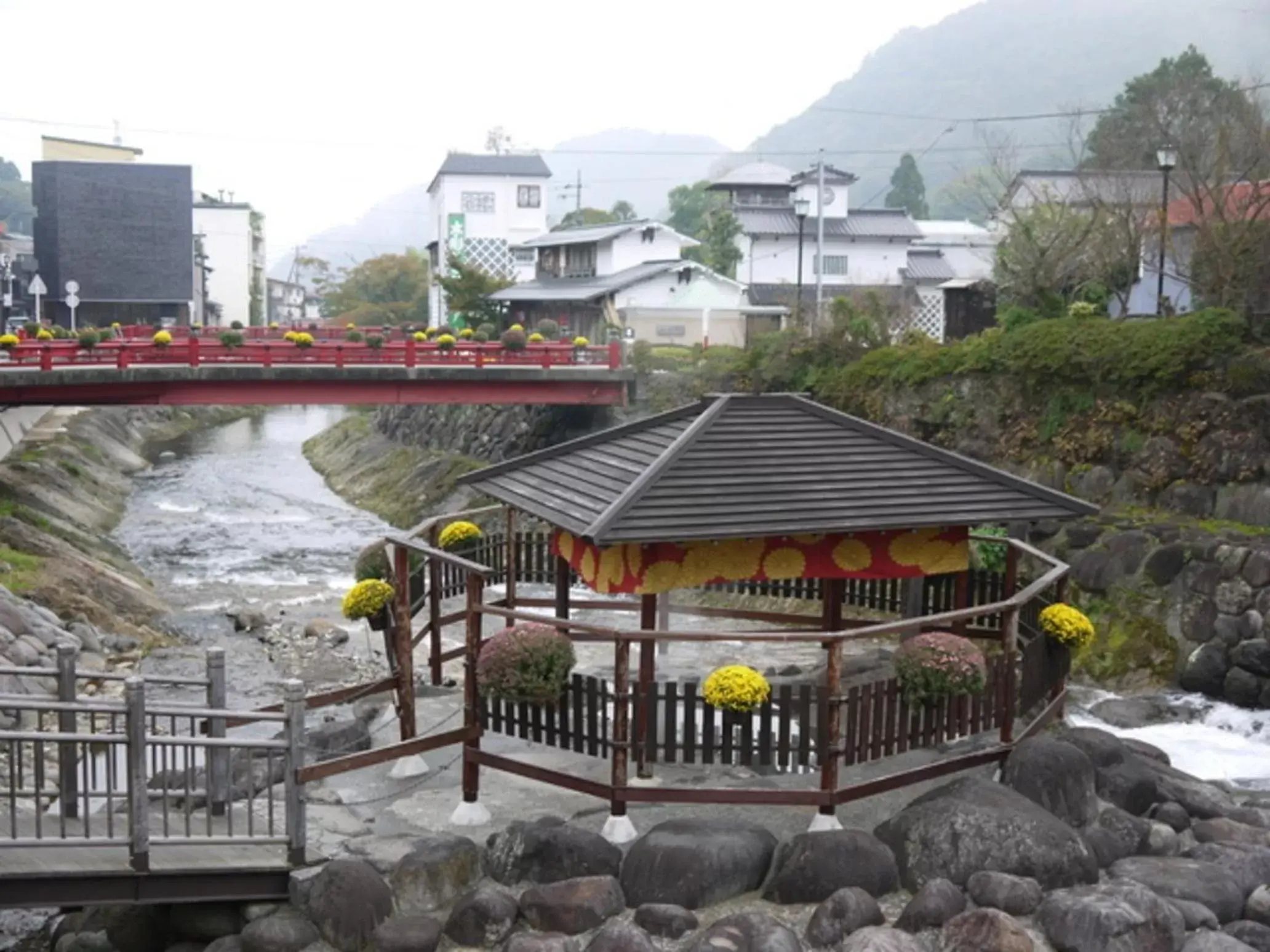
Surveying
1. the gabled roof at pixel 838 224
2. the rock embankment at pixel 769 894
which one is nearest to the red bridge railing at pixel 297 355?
the rock embankment at pixel 769 894

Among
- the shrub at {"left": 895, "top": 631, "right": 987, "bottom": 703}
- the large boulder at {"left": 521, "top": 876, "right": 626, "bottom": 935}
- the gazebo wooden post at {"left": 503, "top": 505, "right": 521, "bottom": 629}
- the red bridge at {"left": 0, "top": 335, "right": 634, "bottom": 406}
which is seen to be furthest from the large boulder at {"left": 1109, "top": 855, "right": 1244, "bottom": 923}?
the red bridge at {"left": 0, "top": 335, "right": 634, "bottom": 406}

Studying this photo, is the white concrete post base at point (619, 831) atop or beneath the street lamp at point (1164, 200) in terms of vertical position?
beneath

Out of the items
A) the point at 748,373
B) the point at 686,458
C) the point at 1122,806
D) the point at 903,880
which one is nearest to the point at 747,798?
the point at 903,880

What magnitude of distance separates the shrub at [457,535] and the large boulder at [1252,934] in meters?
9.59

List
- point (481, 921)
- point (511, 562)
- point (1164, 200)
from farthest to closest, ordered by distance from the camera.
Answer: point (1164, 200) → point (511, 562) → point (481, 921)

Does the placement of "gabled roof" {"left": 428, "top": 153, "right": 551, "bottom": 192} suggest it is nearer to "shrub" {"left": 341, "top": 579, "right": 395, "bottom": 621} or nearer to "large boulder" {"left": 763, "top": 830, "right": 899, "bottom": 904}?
"shrub" {"left": 341, "top": 579, "right": 395, "bottom": 621}

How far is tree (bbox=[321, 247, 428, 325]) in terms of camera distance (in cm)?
9388

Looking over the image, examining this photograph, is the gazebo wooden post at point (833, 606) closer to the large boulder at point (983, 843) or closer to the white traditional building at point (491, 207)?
the large boulder at point (983, 843)

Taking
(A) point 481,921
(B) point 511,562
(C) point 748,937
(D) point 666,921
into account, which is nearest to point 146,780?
(A) point 481,921

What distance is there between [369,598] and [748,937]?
6196 mm

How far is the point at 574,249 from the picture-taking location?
217 feet

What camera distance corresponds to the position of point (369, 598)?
14.8 m

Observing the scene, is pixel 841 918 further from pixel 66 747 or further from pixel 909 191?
pixel 909 191

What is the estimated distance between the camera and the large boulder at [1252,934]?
11102mm
